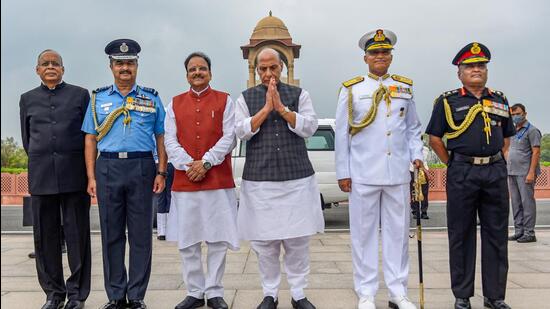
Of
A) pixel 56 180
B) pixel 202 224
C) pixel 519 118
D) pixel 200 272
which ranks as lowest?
pixel 200 272

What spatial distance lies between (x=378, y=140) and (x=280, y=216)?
0.88m

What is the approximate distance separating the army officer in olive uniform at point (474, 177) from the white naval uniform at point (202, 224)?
5.19 ft

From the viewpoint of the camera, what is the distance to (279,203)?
3602 millimetres

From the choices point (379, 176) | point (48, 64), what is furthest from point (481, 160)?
point (48, 64)

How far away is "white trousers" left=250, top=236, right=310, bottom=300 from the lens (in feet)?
12.0

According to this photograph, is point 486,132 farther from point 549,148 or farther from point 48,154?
point 549,148

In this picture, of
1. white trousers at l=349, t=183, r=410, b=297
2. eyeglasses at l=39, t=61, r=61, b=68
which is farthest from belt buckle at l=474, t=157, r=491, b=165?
eyeglasses at l=39, t=61, r=61, b=68

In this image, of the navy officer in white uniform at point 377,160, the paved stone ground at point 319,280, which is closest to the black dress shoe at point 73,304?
the paved stone ground at point 319,280

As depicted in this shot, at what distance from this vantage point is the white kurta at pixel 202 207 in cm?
372

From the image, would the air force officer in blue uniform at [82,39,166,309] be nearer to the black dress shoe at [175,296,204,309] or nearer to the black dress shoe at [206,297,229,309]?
the black dress shoe at [175,296,204,309]

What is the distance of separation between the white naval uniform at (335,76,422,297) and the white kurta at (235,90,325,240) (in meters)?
0.31

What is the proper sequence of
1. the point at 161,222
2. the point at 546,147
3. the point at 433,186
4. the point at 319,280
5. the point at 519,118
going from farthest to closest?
1. the point at 546,147
2. the point at 433,186
3. the point at 161,222
4. the point at 519,118
5. the point at 319,280

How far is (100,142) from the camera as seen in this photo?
3719 millimetres

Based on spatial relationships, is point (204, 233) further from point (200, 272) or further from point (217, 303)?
point (217, 303)
